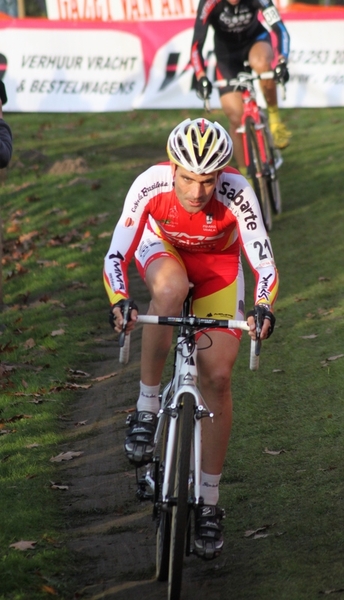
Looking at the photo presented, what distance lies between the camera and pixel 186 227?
5.08 meters

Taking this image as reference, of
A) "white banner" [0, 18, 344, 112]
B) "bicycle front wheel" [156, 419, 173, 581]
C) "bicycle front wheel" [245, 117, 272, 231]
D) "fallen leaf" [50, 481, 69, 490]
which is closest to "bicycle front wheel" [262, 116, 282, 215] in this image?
"bicycle front wheel" [245, 117, 272, 231]

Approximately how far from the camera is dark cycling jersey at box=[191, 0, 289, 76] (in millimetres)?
10805

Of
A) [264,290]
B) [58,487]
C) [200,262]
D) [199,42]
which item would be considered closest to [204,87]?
[199,42]

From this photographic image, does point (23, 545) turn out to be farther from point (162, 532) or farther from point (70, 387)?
point (70, 387)

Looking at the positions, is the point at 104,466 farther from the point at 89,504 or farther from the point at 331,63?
the point at 331,63

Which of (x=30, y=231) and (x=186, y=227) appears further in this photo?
(x=30, y=231)

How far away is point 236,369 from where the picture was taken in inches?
313

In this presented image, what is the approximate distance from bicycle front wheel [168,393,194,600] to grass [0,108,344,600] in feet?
1.51

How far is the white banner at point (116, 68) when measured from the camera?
665 inches

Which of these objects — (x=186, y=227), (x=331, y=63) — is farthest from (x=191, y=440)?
(x=331, y=63)

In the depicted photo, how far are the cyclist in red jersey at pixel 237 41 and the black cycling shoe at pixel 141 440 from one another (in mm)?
6461

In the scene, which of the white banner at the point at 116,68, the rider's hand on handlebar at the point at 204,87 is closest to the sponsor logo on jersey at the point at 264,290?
the rider's hand on handlebar at the point at 204,87

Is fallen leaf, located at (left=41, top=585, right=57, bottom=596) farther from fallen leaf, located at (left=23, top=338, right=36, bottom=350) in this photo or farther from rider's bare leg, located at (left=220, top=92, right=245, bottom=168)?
rider's bare leg, located at (left=220, top=92, right=245, bottom=168)

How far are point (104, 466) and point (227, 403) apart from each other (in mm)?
1635
